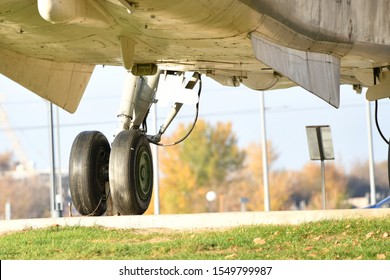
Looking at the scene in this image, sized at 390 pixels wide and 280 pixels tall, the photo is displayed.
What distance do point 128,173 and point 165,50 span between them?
3270mm

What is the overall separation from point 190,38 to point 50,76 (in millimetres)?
2728

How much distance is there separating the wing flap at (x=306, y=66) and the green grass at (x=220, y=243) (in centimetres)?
155

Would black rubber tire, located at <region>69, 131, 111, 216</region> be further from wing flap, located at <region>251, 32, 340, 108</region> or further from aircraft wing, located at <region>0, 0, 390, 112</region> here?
wing flap, located at <region>251, 32, 340, 108</region>

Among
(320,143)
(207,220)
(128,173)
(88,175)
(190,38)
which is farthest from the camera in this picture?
(320,143)

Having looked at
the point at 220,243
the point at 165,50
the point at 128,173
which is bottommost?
the point at 220,243

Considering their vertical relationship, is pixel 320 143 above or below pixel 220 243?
above

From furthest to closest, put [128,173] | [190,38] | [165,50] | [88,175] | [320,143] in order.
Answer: [320,143]
[88,175]
[128,173]
[165,50]
[190,38]

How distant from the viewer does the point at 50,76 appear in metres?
17.2

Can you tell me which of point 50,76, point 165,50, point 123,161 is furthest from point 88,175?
point 165,50

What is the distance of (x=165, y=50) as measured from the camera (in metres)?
16.0

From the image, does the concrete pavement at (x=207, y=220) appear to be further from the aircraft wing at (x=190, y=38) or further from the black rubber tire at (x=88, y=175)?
the aircraft wing at (x=190, y=38)

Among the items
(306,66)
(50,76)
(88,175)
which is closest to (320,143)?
(88,175)

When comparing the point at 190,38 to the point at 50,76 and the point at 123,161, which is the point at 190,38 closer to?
the point at 50,76

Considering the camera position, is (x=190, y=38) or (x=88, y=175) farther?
(x=88, y=175)
